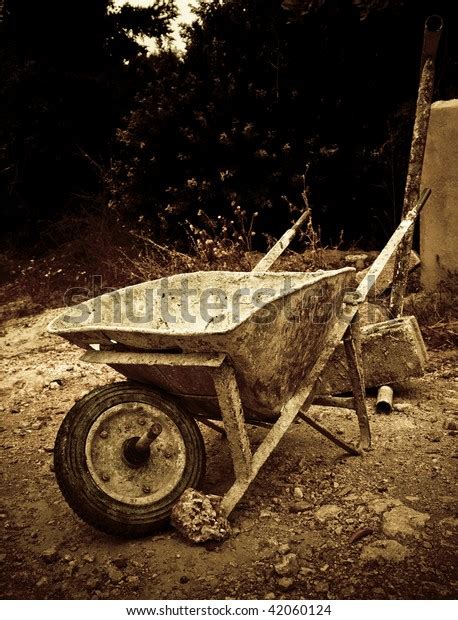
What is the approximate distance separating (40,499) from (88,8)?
23.5 ft

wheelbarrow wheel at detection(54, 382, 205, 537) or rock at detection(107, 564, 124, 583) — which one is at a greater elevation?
wheelbarrow wheel at detection(54, 382, 205, 537)

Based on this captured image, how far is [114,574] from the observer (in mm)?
2008

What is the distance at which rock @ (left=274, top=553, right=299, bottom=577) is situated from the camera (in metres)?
1.98

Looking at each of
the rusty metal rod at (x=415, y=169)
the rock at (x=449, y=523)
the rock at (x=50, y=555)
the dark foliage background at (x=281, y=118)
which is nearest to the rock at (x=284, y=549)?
the rock at (x=449, y=523)

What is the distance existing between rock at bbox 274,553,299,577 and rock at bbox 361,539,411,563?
0.81ft

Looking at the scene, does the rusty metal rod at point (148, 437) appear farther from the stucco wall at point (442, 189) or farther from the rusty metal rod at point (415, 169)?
the stucco wall at point (442, 189)

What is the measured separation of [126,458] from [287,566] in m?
0.71

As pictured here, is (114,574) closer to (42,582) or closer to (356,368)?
(42,582)

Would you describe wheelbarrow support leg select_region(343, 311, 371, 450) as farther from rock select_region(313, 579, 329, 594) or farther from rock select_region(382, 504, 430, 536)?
rock select_region(313, 579, 329, 594)

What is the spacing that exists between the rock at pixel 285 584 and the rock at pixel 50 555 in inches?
33.9

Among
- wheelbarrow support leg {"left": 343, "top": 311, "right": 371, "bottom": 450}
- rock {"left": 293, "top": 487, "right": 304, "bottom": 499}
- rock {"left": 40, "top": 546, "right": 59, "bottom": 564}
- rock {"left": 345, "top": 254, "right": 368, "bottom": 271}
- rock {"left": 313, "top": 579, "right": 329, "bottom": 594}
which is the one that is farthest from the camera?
Answer: rock {"left": 345, "top": 254, "right": 368, "bottom": 271}

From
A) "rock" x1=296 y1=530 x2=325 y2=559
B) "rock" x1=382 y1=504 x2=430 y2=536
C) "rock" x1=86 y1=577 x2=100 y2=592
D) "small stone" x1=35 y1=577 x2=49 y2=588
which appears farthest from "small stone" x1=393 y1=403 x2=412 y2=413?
"small stone" x1=35 y1=577 x2=49 y2=588

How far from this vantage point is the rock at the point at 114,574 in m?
1.99

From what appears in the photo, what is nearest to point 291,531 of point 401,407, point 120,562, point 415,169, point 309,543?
point 309,543
